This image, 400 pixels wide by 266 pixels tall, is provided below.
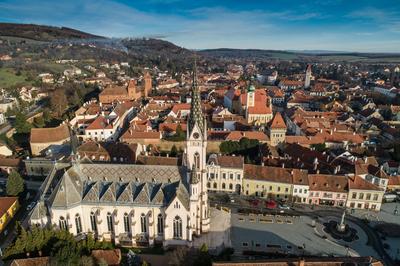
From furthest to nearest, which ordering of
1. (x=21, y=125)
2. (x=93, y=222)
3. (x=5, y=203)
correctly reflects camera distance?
(x=21, y=125) → (x=5, y=203) → (x=93, y=222)

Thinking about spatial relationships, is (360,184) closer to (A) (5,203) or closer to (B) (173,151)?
(B) (173,151)

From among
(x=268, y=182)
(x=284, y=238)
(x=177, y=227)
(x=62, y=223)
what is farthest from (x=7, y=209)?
(x=268, y=182)

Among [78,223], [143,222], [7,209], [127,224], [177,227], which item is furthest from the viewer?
[7,209]

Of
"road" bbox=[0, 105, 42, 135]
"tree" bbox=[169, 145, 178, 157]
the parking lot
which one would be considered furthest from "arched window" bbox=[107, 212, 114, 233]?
"road" bbox=[0, 105, 42, 135]

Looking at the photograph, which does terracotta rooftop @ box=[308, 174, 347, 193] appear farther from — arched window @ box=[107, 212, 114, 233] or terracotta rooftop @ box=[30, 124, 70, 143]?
terracotta rooftop @ box=[30, 124, 70, 143]

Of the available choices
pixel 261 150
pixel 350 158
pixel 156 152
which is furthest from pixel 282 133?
pixel 156 152

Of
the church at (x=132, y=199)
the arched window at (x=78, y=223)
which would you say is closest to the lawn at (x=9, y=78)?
the church at (x=132, y=199)

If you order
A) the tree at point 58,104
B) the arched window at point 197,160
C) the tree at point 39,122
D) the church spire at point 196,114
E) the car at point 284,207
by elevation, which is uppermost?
the church spire at point 196,114

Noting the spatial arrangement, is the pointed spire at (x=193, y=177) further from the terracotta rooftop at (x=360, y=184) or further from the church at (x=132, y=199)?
the terracotta rooftop at (x=360, y=184)
